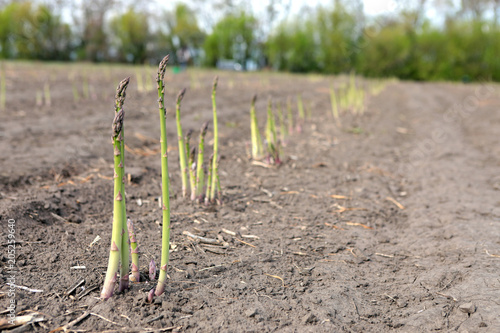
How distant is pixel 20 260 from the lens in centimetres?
168

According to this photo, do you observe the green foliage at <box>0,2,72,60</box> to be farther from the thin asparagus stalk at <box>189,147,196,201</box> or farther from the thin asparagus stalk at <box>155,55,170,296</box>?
the thin asparagus stalk at <box>155,55,170,296</box>

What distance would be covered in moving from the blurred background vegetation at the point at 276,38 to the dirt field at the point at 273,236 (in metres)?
11.7

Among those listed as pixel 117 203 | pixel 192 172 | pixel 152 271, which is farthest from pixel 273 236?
pixel 117 203

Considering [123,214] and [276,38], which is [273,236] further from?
[276,38]

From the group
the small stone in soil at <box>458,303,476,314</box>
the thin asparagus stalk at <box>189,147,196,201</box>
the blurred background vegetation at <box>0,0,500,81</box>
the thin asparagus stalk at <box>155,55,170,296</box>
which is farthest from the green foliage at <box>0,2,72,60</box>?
the small stone in soil at <box>458,303,476,314</box>

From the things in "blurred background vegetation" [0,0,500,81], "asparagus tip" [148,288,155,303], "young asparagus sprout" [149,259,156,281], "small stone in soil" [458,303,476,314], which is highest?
"blurred background vegetation" [0,0,500,81]

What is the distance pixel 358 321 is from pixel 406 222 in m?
1.23

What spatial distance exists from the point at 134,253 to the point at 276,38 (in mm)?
23796

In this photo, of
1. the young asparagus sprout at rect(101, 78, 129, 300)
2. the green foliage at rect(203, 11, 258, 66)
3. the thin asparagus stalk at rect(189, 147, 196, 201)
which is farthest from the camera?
the green foliage at rect(203, 11, 258, 66)

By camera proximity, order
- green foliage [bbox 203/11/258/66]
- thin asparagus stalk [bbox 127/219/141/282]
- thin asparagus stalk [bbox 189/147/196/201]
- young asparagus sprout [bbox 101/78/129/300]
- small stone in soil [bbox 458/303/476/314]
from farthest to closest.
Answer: green foliage [bbox 203/11/258/66] → thin asparagus stalk [bbox 189/147/196/201] → small stone in soil [bbox 458/303/476/314] → thin asparagus stalk [bbox 127/219/141/282] → young asparagus sprout [bbox 101/78/129/300]

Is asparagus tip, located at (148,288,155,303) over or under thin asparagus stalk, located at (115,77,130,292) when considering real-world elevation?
under

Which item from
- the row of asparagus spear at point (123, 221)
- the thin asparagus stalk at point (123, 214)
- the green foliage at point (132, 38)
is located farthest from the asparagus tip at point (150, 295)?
the green foliage at point (132, 38)

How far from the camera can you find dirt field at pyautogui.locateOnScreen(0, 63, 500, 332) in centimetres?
148

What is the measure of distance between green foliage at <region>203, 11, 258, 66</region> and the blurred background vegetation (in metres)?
0.07
